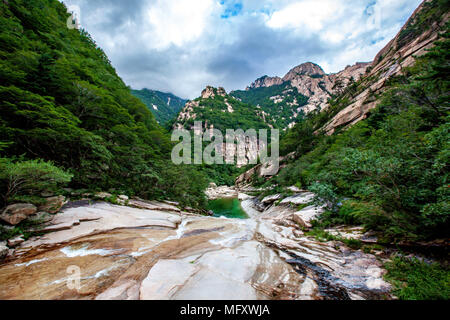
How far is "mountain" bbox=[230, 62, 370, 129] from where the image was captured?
118250mm

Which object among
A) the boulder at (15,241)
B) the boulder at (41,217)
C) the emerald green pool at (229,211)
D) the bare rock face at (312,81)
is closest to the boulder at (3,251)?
the boulder at (15,241)

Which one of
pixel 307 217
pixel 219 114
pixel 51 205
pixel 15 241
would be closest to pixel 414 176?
pixel 307 217

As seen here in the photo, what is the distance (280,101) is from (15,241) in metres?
161

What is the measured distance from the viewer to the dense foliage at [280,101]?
398 ft

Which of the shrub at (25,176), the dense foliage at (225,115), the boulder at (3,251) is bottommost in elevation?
the boulder at (3,251)

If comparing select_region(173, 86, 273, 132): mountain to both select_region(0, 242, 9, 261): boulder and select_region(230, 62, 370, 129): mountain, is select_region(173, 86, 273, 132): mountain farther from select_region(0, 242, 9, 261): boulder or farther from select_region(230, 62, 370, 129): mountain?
select_region(0, 242, 9, 261): boulder

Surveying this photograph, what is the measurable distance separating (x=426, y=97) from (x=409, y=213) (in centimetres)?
640

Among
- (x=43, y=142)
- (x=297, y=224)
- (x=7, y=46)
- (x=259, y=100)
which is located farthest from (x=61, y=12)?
(x=259, y=100)

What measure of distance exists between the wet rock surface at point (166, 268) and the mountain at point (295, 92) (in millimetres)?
110697

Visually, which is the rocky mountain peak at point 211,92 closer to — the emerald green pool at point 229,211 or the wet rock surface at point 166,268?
the emerald green pool at point 229,211

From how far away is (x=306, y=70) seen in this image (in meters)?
168

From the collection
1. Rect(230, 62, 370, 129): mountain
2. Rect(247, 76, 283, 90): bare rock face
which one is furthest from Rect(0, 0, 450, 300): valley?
Rect(247, 76, 283, 90): bare rock face

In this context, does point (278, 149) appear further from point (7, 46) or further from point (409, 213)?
point (7, 46)
